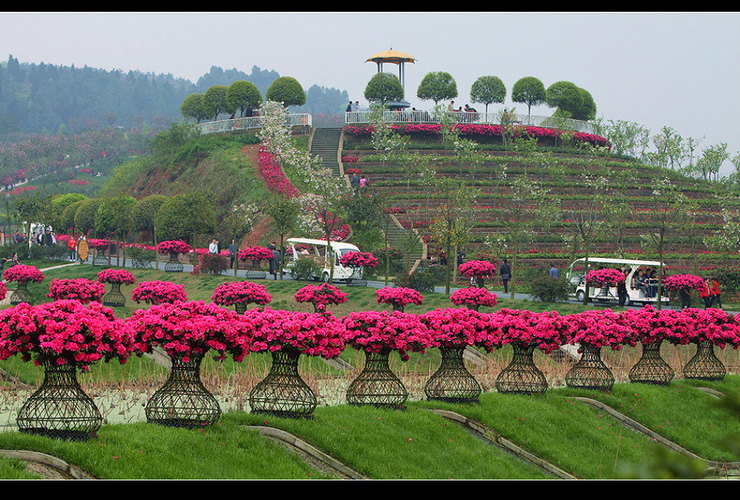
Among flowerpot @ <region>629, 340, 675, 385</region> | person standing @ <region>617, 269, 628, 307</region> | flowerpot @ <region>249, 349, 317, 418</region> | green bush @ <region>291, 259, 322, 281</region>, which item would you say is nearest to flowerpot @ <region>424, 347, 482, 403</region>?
flowerpot @ <region>249, 349, 317, 418</region>

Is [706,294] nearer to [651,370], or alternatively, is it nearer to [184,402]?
[651,370]

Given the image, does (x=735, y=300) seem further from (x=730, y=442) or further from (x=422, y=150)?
(x=730, y=442)

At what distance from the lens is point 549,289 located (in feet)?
82.2

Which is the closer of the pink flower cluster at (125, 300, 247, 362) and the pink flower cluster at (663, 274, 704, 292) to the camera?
the pink flower cluster at (125, 300, 247, 362)

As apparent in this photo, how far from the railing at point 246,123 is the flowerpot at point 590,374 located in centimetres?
3820

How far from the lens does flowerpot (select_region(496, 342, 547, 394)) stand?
1347 cm

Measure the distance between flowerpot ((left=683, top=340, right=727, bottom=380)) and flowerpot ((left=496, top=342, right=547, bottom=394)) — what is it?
15.5 ft

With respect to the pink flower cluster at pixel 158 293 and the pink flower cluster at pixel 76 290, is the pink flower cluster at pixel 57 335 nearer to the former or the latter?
the pink flower cluster at pixel 158 293

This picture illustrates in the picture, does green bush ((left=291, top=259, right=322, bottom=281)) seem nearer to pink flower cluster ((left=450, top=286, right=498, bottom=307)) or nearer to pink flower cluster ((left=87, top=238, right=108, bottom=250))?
pink flower cluster ((left=450, top=286, right=498, bottom=307))

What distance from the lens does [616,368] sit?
58.0 ft

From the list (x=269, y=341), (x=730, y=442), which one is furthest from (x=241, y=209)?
(x=730, y=442)

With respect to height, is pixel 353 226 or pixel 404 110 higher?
pixel 404 110

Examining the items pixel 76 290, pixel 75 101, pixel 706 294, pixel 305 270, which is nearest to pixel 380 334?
pixel 76 290
